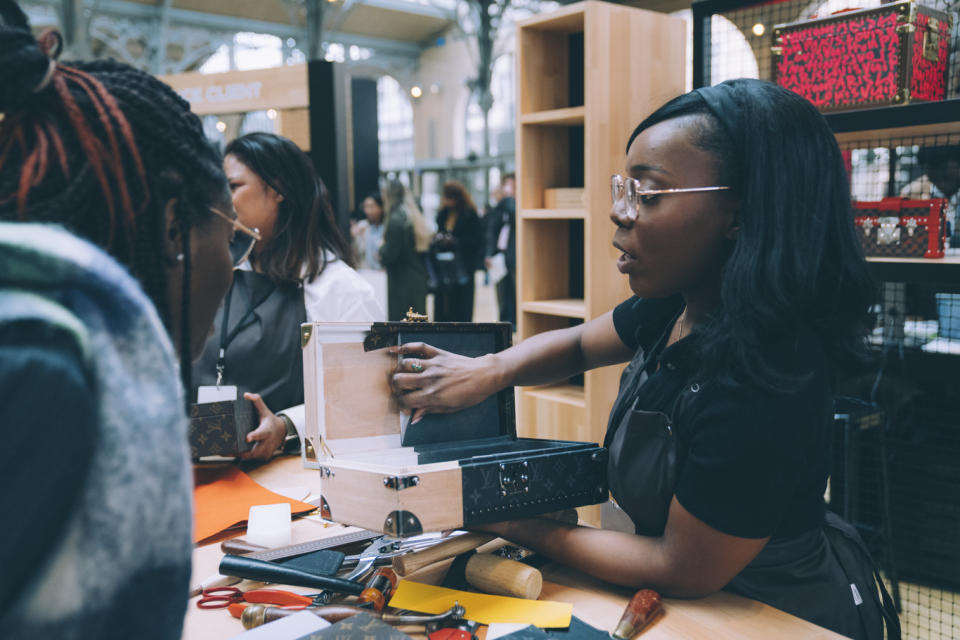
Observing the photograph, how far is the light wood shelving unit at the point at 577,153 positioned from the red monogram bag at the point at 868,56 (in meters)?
0.92

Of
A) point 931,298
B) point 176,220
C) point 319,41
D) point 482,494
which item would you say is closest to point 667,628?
point 482,494

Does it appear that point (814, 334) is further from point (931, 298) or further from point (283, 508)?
point (931, 298)

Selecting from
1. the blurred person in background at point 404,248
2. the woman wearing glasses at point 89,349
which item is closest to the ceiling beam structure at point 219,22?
the blurred person in background at point 404,248

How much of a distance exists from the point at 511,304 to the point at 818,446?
20.0 feet

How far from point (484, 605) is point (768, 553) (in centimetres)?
51

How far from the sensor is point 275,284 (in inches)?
97.9

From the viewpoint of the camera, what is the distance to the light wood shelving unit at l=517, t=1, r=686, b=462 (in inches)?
136

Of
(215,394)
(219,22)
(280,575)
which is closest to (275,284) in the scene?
(215,394)

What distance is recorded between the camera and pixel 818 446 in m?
1.25

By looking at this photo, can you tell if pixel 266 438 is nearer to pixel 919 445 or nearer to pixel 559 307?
pixel 559 307

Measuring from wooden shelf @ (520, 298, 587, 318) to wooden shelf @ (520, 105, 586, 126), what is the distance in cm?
88

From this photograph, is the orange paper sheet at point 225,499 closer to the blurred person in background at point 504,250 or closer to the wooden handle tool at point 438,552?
the wooden handle tool at point 438,552

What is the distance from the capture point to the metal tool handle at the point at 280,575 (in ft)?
4.12

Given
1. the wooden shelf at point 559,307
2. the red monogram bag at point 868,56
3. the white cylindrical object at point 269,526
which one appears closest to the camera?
the white cylindrical object at point 269,526
